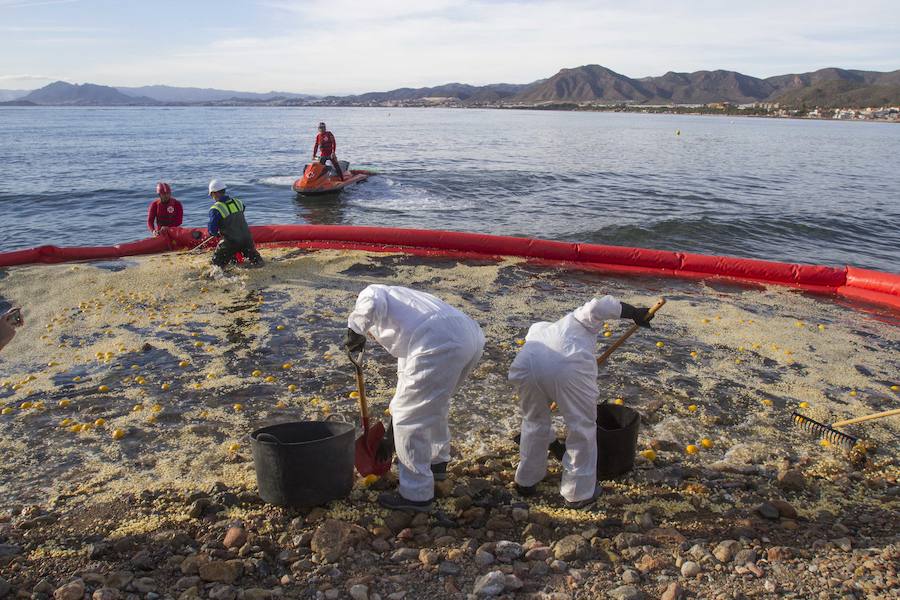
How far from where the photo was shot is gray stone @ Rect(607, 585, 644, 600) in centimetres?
302

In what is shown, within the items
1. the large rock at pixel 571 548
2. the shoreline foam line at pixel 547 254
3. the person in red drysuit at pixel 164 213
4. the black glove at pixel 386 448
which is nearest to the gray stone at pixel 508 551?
the large rock at pixel 571 548

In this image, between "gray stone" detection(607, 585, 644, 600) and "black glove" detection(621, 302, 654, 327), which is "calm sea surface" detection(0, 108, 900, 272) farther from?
"gray stone" detection(607, 585, 644, 600)

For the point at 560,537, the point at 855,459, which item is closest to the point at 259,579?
the point at 560,537

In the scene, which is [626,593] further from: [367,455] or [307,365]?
[307,365]

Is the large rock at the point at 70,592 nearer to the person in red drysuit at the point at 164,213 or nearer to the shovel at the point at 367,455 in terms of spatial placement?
the shovel at the point at 367,455

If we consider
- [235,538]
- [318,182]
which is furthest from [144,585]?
[318,182]

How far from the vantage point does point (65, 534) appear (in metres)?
3.50

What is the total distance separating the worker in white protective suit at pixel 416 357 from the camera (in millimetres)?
3598

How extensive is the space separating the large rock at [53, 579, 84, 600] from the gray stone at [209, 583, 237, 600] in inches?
22.7

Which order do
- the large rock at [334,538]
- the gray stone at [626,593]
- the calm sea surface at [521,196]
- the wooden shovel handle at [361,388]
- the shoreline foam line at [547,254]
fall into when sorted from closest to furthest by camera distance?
the gray stone at [626,593]
the large rock at [334,538]
the wooden shovel handle at [361,388]
the shoreline foam line at [547,254]
the calm sea surface at [521,196]

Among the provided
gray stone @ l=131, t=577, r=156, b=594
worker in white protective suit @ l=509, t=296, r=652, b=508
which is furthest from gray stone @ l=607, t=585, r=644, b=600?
gray stone @ l=131, t=577, r=156, b=594

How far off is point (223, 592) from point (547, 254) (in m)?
7.66

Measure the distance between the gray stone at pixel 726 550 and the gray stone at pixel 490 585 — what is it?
3.74ft

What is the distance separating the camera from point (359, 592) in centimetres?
301
